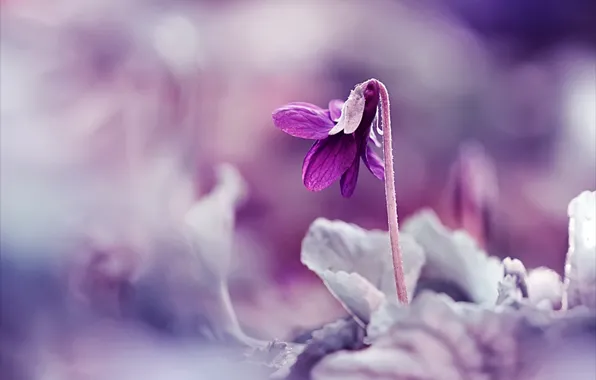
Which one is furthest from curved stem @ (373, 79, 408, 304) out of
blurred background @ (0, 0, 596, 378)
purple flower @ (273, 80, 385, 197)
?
blurred background @ (0, 0, 596, 378)

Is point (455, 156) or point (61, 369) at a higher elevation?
point (455, 156)

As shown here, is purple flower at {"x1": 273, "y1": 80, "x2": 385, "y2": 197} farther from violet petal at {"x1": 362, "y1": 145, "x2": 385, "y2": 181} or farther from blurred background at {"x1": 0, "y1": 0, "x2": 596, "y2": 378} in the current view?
blurred background at {"x1": 0, "y1": 0, "x2": 596, "y2": 378}

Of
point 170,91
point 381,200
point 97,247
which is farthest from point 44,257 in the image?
point 381,200

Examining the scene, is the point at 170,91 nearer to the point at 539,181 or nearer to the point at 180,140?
the point at 180,140

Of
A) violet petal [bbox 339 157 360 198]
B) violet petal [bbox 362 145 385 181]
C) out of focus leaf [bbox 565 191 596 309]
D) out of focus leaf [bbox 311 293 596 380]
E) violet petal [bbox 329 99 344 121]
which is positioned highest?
violet petal [bbox 329 99 344 121]

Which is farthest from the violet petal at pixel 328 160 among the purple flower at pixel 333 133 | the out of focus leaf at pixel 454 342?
the out of focus leaf at pixel 454 342

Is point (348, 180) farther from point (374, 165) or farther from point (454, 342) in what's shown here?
point (454, 342)

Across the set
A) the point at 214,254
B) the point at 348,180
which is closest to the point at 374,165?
the point at 348,180

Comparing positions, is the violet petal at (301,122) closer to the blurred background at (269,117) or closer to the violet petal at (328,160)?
the violet petal at (328,160)
